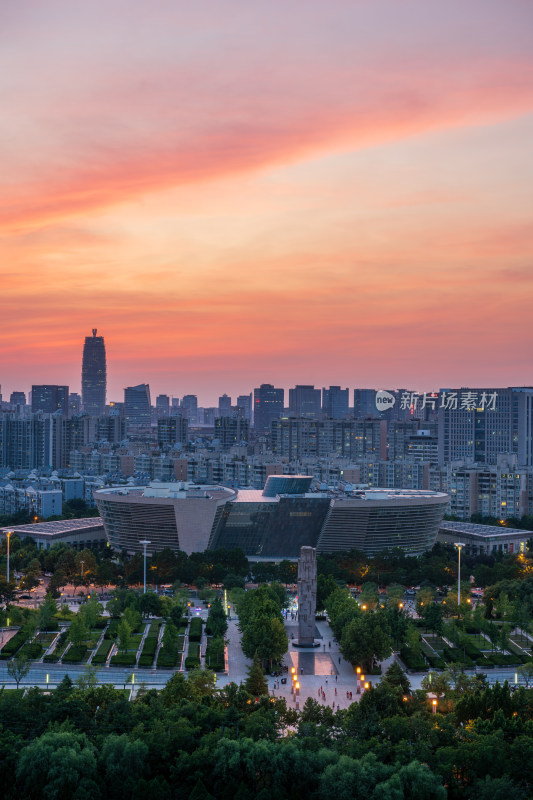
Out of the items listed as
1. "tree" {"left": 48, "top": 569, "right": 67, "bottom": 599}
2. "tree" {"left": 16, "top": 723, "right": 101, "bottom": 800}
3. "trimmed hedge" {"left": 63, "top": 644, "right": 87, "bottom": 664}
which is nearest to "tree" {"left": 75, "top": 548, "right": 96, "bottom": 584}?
"tree" {"left": 48, "top": 569, "right": 67, "bottom": 599}

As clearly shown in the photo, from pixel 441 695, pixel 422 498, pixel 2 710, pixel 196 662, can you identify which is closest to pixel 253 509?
pixel 422 498

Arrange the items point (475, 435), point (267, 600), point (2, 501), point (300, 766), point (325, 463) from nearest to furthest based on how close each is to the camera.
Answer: point (300, 766) < point (267, 600) < point (2, 501) < point (325, 463) < point (475, 435)

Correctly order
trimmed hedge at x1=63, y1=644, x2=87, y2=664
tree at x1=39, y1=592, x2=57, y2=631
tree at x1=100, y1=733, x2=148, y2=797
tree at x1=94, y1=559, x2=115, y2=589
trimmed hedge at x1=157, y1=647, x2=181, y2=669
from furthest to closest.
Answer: tree at x1=94, y1=559, x2=115, y2=589 < tree at x1=39, y1=592, x2=57, y2=631 < trimmed hedge at x1=63, y1=644, x2=87, y2=664 < trimmed hedge at x1=157, y1=647, x2=181, y2=669 < tree at x1=100, y1=733, x2=148, y2=797

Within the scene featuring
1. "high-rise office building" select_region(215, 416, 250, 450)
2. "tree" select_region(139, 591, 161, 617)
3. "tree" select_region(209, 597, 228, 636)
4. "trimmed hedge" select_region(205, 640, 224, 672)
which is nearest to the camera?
"trimmed hedge" select_region(205, 640, 224, 672)

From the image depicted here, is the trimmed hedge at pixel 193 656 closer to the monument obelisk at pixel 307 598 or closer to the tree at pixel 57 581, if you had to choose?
the monument obelisk at pixel 307 598

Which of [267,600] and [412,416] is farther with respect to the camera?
[412,416]

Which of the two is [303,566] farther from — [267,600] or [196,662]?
[196,662]

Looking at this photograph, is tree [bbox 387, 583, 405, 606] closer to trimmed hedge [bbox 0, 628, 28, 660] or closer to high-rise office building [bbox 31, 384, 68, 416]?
trimmed hedge [bbox 0, 628, 28, 660]
